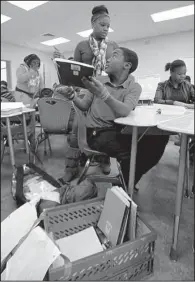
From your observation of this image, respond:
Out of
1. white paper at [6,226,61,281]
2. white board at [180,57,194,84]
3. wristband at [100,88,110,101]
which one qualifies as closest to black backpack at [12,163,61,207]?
white paper at [6,226,61,281]

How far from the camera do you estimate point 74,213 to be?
784mm

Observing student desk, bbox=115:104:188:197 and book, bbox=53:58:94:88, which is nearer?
book, bbox=53:58:94:88

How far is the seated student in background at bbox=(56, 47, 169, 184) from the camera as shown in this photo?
0.33m

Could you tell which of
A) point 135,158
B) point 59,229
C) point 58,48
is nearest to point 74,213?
point 59,229

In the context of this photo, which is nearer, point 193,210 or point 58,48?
point 58,48

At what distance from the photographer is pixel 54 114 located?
307mm

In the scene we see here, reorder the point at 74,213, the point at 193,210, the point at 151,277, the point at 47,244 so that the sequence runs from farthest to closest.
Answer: the point at 193,210, the point at 74,213, the point at 151,277, the point at 47,244

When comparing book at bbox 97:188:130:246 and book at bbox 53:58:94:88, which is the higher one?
book at bbox 53:58:94:88

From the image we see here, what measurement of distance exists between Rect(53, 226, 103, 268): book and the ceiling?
0.59m

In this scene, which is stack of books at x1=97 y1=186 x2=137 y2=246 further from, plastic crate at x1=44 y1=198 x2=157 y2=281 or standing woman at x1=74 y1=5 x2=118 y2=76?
standing woman at x1=74 y1=5 x2=118 y2=76

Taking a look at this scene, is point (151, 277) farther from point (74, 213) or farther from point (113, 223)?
point (74, 213)

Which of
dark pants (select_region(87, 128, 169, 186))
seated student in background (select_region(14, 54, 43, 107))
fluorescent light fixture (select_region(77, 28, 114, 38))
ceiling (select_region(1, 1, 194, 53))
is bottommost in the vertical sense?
dark pants (select_region(87, 128, 169, 186))

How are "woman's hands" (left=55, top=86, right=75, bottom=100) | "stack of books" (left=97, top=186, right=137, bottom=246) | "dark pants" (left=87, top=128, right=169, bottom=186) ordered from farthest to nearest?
"stack of books" (left=97, top=186, right=137, bottom=246)
"dark pants" (left=87, top=128, right=169, bottom=186)
"woman's hands" (left=55, top=86, right=75, bottom=100)

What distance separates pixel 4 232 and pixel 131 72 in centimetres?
52
